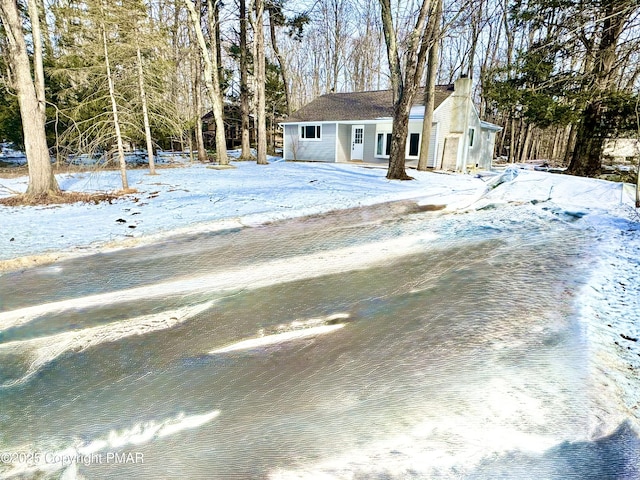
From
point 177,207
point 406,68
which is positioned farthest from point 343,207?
point 406,68

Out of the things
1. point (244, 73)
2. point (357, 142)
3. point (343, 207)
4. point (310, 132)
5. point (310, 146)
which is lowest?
point (343, 207)

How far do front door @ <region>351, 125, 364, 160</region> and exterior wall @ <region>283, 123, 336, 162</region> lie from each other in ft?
3.39

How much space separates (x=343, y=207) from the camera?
736cm

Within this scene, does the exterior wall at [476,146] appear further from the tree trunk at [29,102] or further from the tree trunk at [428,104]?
the tree trunk at [29,102]

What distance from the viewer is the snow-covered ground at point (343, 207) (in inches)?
111

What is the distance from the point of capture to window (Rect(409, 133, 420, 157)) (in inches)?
709

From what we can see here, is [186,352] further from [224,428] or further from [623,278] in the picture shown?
[623,278]

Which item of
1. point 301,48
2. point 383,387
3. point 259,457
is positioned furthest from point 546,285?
point 301,48

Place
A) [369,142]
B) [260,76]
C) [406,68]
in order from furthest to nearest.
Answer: [369,142] → [260,76] → [406,68]

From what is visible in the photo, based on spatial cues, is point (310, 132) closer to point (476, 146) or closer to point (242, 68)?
point (242, 68)

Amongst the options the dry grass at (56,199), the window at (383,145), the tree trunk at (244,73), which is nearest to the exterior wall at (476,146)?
the window at (383,145)

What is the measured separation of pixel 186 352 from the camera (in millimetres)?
2703

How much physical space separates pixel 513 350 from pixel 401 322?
825 millimetres

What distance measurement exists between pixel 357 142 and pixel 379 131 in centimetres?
138
